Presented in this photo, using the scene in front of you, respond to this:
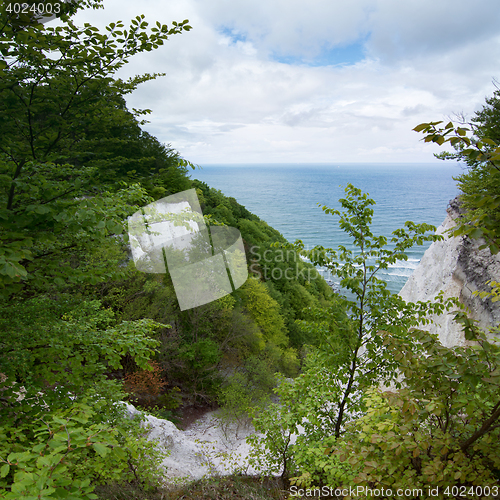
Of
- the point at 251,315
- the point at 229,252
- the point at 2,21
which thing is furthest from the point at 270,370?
the point at 2,21

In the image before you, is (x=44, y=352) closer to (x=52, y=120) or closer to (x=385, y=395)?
(x=52, y=120)

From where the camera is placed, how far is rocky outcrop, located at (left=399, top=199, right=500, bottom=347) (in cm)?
1268

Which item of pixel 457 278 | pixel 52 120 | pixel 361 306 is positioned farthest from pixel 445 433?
pixel 457 278

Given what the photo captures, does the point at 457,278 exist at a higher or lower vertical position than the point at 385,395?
lower

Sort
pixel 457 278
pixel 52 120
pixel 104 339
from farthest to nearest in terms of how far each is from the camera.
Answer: pixel 457 278, pixel 104 339, pixel 52 120

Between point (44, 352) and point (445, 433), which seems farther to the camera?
point (44, 352)

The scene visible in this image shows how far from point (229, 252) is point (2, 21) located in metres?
20.5

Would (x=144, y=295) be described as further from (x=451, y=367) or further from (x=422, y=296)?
(x=422, y=296)

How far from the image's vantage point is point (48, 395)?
12.3ft

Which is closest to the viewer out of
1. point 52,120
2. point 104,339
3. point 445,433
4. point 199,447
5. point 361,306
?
point 445,433

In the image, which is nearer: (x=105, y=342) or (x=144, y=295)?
(x=105, y=342)

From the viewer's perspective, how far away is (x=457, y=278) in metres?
15.4

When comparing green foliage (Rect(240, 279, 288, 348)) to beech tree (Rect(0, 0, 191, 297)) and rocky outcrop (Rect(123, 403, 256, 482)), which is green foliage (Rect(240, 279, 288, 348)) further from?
→ beech tree (Rect(0, 0, 191, 297))

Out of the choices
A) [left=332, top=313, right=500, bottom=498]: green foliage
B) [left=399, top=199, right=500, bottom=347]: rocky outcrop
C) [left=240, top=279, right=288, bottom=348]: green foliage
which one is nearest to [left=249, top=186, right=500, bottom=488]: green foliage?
[left=332, top=313, right=500, bottom=498]: green foliage
